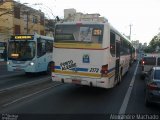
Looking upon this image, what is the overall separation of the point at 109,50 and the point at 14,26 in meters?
42.3

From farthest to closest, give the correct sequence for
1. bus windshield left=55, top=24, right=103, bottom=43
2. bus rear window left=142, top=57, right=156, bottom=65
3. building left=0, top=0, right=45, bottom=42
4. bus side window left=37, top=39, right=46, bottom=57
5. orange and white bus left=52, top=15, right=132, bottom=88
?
building left=0, top=0, right=45, bottom=42 → bus rear window left=142, top=57, right=156, bottom=65 → bus side window left=37, top=39, right=46, bottom=57 → bus windshield left=55, top=24, right=103, bottom=43 → orange and white bus left=52, top=15, right=132, bottom=88

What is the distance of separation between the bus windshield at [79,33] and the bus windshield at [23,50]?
735 cm

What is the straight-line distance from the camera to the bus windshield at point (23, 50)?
20.3 metres

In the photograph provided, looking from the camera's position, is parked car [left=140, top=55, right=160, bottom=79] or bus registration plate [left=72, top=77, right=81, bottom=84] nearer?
bus registration plate [left=72, top=77, right=81, bottom=84]

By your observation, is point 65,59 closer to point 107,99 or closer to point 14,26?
point 107,99

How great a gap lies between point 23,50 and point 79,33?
8586 millimetres

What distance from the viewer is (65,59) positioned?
13.0m

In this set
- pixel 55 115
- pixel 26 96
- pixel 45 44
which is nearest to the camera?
pixel 55 115

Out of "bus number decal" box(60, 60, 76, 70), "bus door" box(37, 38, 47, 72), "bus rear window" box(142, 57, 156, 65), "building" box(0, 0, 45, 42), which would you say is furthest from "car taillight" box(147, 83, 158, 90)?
"building" box(0, 0, 45, 42)

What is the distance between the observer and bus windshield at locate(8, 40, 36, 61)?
20266mm

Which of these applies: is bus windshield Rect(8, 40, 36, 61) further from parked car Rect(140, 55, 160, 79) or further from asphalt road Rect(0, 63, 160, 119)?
parked car Rect(140, 55, 160, 79)

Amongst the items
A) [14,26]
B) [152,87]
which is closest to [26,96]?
[152,87]

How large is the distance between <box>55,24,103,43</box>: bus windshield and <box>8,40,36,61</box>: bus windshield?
7354 millimetres

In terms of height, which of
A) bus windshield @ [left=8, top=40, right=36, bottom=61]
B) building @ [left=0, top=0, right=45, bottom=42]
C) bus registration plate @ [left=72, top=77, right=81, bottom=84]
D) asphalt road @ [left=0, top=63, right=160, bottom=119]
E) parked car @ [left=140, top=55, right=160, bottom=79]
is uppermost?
building @ [left=0, top=0, right=45, bottom=42]
